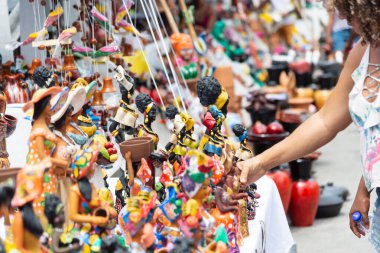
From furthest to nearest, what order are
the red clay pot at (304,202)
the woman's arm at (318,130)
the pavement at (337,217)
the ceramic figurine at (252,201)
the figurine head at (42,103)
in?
the red clay pot at (304,202) → the pavement at (337,217) → the ceramic figurine at (252,201) → the woman's arm at (318,130) → the figurine head at (42,103)

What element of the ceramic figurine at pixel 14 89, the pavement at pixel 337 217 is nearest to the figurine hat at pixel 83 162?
the ceramic figurine at pixel 14 89

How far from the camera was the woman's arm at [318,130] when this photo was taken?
66.5 inches

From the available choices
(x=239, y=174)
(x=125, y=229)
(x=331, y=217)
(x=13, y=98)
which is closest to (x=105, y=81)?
(x=13, y=98)

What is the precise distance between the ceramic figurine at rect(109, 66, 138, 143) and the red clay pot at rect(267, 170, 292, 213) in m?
1.41

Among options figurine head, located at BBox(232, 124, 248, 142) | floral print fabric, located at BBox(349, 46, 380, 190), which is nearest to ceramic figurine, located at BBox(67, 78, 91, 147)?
figurine head, located at BBox(232, 124, 248, 142)

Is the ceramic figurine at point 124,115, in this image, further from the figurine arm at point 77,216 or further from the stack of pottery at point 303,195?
the stack of pottery at point 303,195

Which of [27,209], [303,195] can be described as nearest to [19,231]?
[27,209]

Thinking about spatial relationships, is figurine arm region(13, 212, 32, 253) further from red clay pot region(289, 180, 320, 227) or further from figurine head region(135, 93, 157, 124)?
red clay pot region(289, 180, 320, 227)

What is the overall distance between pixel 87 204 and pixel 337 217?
272 cm

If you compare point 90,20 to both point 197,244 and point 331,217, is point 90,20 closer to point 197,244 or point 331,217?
point 197,244

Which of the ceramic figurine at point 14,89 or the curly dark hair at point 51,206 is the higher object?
the curly dark hair at point 51,206

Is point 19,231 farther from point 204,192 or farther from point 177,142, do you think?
point 177,142

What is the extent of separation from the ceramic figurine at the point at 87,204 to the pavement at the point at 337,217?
2.18 metres

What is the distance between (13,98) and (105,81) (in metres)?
0.36
